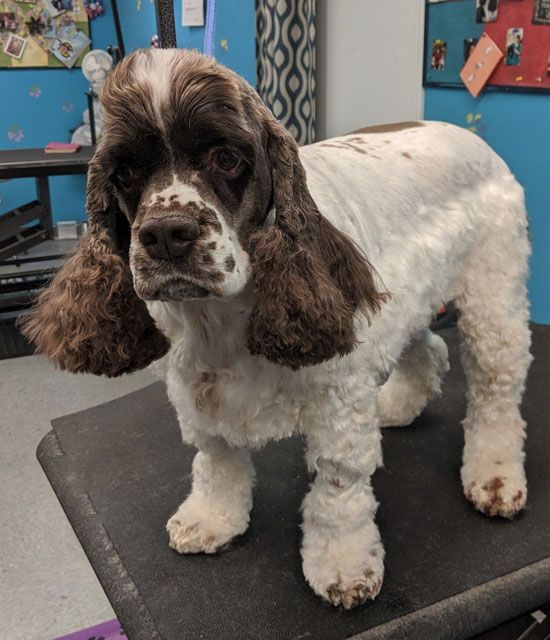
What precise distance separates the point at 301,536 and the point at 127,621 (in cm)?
36

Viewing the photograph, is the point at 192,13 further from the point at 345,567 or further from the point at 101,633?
the point at 345,567

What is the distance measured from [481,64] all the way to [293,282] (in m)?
1.46

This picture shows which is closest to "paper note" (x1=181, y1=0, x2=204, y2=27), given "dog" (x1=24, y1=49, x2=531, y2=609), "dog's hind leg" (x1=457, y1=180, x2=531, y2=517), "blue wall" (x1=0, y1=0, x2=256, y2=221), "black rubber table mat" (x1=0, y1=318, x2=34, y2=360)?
"blue wall" (x1=0, y1=0, x2=256, y2=221)

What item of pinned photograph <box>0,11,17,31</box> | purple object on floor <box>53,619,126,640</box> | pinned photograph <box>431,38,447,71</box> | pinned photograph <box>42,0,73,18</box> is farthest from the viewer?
pinned photograph <box>42,0,73,18</box>

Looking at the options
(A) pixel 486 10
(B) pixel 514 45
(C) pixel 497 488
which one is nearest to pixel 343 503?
(C) pixel 497 488

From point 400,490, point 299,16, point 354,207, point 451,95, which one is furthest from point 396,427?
point 299,16

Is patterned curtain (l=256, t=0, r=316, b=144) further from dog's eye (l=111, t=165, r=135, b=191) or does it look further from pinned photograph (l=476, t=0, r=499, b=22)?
dog's eye (l=111, t=165, r=135, b=191)

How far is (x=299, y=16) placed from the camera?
2516 mm

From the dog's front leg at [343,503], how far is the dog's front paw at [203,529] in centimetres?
16

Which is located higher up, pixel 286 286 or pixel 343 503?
pixel 286 286

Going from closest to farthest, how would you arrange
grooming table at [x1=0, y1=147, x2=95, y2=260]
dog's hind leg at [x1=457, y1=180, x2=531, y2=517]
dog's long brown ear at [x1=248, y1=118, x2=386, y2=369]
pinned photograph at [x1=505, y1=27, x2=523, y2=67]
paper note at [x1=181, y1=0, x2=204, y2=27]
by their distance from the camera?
dog's long brown ear at [x1=248, y1=118, x2=386, y2=369] < dog's hind leg at [x1=457, y1=180, x2=531, y2=517] < pinned photograph at [x1=505, y1=27, x2=523, y2=67] < grooming table at [x1=0, y1=147, x2=95, y2=260] < paper note at [x1=181, y1=0, x2=204, y2=27]

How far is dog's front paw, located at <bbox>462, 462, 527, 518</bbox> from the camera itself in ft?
4.38

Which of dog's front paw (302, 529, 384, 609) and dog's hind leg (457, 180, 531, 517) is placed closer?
dog's front paw (302, 529, 384, 609)

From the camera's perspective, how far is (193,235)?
0.82m
